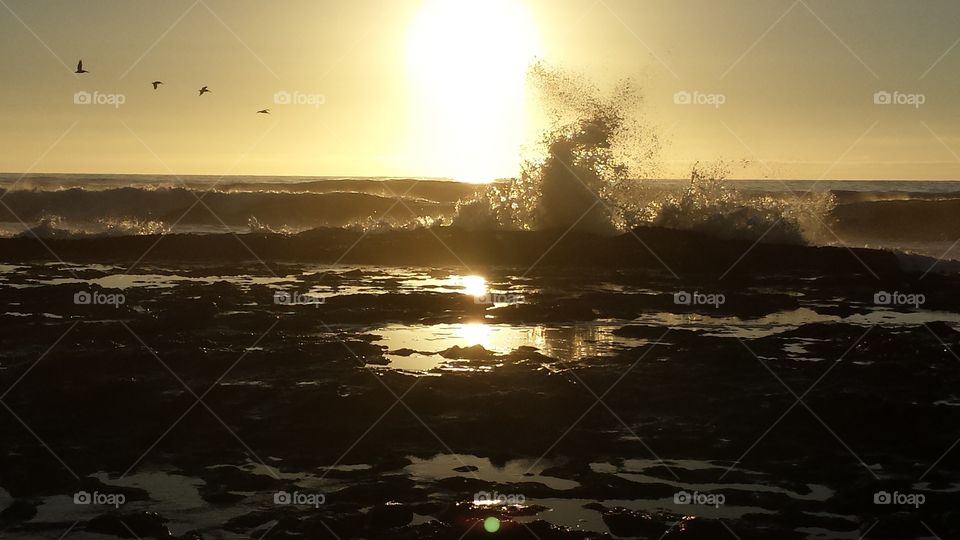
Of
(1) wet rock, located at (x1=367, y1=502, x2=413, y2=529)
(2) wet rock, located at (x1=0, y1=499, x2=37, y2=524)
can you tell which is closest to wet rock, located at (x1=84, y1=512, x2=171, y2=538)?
(2) wet rock, located at (x1=0, y1=499, x2=37, y2=524)

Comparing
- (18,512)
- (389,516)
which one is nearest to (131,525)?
(18,512)

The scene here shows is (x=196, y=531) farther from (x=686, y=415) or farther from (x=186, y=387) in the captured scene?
(x=686, y=415)

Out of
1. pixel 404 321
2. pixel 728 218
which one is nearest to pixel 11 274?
pixel 404 321

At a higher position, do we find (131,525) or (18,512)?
(18,512)

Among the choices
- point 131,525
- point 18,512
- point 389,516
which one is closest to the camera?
point 131,525

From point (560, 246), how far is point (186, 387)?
19.6 meters

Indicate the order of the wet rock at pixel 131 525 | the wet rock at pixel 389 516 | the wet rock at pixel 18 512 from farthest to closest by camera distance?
the wet rock at pixel 18 512, the wet rock at pixel 389 516, the wet rock at pixel 131 525

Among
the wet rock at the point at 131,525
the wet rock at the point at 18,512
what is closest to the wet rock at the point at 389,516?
the wet rock at the point at 131,525

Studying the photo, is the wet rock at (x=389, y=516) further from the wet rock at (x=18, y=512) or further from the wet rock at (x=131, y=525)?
the wet rock at (x=18, y=512)

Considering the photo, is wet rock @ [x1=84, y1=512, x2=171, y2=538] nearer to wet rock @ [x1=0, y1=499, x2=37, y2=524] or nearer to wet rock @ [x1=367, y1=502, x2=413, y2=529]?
wet rock @ [x1=0, y1=499, x2=37, y2=524]

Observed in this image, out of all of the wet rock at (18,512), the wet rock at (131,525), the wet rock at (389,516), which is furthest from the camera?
the wet rock at (18,512)

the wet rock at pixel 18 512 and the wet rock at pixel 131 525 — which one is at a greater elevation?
the wet rock at pixel 18 512

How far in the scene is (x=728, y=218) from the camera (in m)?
34.3

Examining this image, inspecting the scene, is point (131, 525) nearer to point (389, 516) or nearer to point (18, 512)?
point (18, 512)
